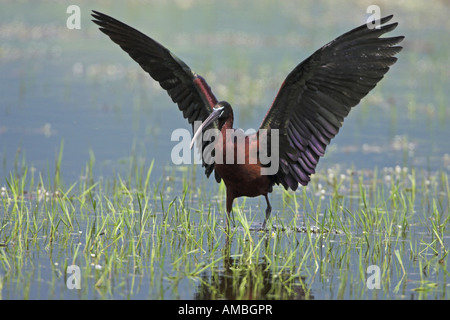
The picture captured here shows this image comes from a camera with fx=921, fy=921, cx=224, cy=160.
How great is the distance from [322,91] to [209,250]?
Result: 168 cm

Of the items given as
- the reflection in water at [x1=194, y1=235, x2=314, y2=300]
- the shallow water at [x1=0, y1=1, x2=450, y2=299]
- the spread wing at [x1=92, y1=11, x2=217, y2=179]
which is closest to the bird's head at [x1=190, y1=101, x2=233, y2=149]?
the spread wing at [x1=92, y1=11, x2=217, y2=179]

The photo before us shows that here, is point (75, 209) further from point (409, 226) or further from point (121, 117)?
point (121, 117)

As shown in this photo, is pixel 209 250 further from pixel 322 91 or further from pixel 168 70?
pixel 168 70

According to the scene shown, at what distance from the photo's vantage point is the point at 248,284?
670 centimetres

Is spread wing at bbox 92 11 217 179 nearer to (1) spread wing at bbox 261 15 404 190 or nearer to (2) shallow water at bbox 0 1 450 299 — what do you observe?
(1) spread wing at bbox 261 15 404 190

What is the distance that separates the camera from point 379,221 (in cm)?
841

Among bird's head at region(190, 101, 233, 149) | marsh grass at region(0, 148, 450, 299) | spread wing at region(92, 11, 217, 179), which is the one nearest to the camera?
marsh grass at region(0, 148, 450, 299)

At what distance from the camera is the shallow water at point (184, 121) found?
6.76 meters

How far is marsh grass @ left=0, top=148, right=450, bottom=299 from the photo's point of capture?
6.58 m

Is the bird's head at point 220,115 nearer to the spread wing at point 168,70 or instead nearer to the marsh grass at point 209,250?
the spread wing at point 168,70

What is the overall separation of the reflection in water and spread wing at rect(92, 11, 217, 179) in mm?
1770
